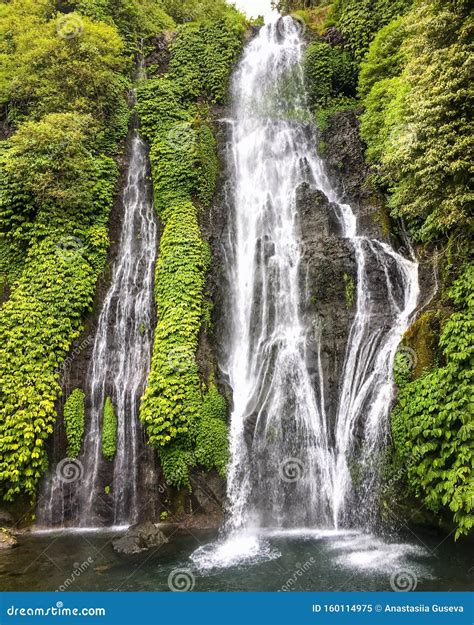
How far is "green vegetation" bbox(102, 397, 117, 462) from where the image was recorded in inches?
466

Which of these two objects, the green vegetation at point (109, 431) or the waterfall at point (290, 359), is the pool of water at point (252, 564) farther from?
the green vegetation at point (109, 431)

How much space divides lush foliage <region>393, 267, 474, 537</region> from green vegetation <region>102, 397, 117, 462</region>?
281 inches

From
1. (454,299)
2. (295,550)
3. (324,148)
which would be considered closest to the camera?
(295,550)

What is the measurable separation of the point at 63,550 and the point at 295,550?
15.8 feet

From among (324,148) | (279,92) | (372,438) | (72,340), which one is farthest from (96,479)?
A: (279,92)

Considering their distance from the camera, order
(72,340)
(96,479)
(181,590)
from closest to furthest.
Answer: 1. (181,590)
2. (96,479)
3. (72,340)

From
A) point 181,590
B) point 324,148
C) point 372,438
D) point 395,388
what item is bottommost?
point 181,590

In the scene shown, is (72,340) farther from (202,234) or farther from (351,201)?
(351,201)

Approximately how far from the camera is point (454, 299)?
977 centimetres

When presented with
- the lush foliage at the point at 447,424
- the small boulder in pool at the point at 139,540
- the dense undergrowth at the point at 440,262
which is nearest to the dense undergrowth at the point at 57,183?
the small boulder in pool at the point at 139,540

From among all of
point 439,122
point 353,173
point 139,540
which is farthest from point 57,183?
point 439,122

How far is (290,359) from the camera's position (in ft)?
40.1

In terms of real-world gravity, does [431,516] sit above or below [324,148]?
below

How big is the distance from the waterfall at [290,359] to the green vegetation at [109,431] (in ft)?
10.5
